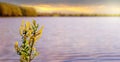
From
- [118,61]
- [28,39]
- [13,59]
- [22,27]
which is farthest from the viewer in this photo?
[13,59]

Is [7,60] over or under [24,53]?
under

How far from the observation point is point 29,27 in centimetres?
1244

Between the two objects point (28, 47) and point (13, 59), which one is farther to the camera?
point (13, 59)

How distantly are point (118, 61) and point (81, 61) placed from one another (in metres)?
2.24

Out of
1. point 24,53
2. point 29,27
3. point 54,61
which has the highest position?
point 29,27

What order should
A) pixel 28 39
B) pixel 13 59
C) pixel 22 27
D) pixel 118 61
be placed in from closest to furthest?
pixel 22 27 → pixel 28 39 → pixel 118 61 → pixel 13 59

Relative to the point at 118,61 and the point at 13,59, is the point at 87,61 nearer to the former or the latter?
the point at 118,61

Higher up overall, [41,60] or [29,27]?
[29,27]

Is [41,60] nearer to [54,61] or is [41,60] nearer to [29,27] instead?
[54,61]

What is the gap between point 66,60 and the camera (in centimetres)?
2450

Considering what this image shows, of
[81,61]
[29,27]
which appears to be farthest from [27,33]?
[81,61]

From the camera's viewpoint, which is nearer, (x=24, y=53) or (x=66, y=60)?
(x=24, y=53)

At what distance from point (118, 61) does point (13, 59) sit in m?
6.71

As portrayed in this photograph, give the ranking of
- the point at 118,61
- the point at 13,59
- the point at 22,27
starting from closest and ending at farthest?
the point at 22,27
the point at 118,61
the point at 13,59
